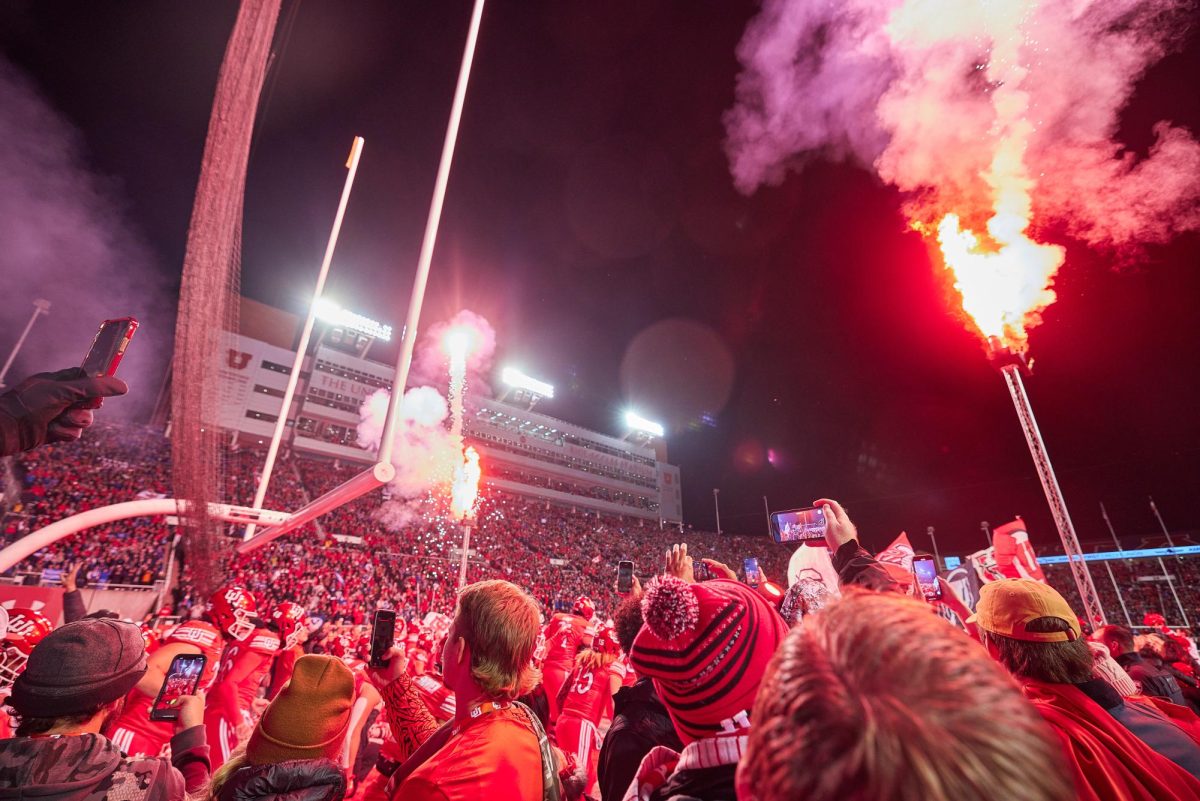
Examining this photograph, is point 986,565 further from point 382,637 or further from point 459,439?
point 459,439

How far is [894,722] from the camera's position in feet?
1.89

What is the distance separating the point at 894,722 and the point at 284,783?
2067 mm

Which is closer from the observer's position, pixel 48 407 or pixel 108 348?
pixel 48 407

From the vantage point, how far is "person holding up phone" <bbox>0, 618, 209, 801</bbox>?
1.57 meters

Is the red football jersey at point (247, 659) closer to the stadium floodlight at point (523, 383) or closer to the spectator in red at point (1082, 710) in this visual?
the spectator in red at point (1082, 710)

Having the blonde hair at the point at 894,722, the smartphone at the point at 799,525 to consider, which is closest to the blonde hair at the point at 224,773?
the blonde hair at the point at 894,722

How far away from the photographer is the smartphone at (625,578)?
141 inches

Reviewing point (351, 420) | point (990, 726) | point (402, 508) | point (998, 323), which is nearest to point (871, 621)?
point (990, 726)

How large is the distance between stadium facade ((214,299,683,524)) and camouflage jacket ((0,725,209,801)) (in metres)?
31.2

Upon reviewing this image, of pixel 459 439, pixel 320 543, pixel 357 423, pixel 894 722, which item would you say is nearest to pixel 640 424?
pixel 459 439

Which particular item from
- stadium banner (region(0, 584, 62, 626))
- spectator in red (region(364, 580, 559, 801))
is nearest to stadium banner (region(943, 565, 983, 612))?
spectator in red (region(364, 580, 559, 801))

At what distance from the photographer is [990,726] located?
55 cm

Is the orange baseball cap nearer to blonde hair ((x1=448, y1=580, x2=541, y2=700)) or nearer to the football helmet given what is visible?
blonde hair ((x1=448, y1=580, x2=541, y2=700))

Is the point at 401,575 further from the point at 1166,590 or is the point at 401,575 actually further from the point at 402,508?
the point at 1166,590
